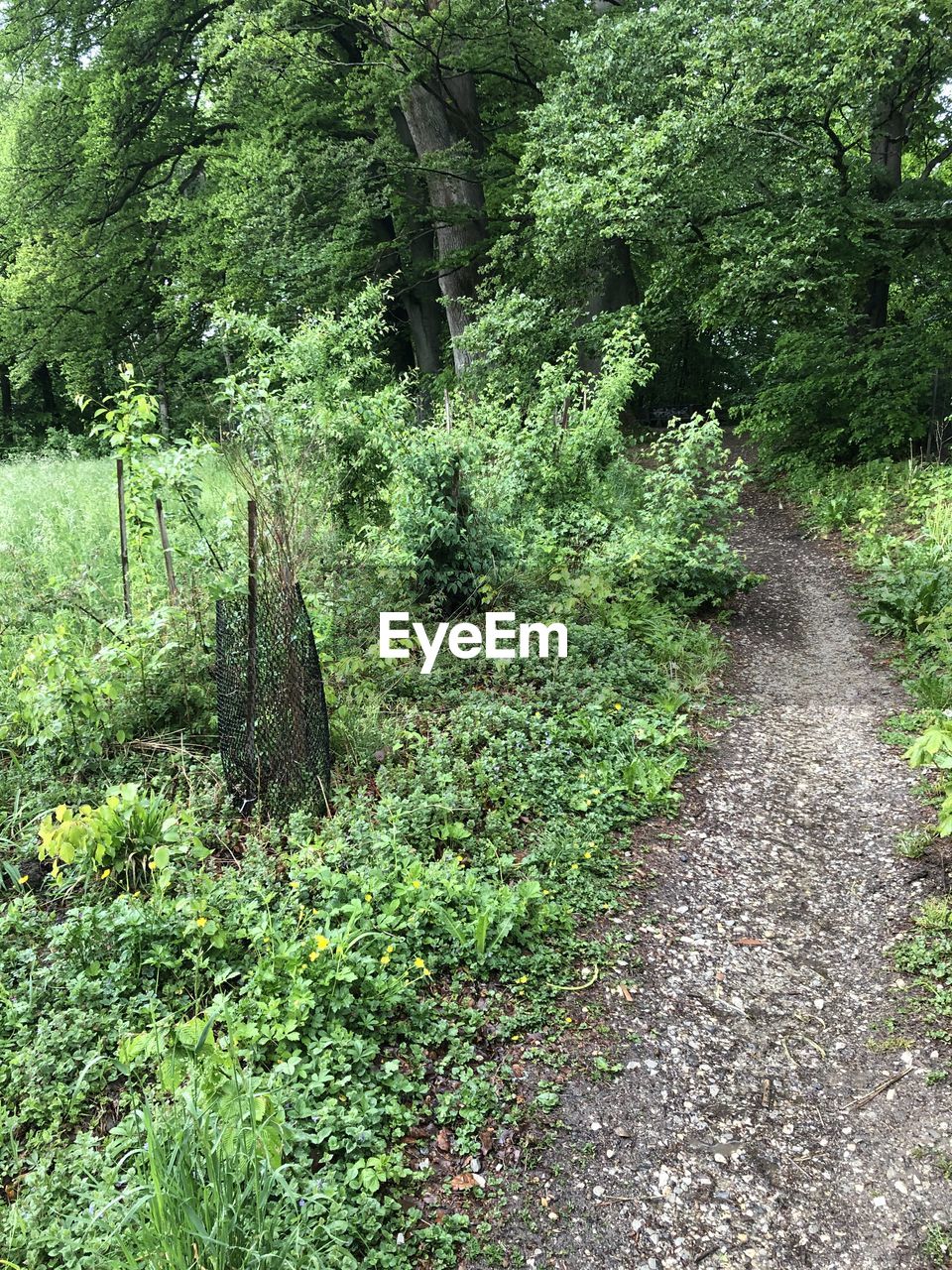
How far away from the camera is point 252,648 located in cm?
382

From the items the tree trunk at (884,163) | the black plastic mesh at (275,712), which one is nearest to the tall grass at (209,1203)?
the black plastic mesh at (275,712)

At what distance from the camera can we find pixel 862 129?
8.91 m

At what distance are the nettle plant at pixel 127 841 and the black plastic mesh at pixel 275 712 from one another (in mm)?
466

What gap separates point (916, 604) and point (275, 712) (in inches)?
212

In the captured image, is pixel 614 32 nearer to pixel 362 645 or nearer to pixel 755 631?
pixel 755 631

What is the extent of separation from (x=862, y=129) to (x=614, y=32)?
10.5ft

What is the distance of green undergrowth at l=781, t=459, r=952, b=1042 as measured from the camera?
10.7ft

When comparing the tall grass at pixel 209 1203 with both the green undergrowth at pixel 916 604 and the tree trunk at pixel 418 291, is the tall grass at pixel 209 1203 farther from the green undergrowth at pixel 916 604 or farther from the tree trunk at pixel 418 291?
the tree trunk at pixel 418 291

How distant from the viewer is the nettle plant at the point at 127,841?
328cm

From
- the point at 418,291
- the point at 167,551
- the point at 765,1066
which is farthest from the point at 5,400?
the point at 765,1066

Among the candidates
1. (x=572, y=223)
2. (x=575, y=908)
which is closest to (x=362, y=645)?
(x=575, y=908)

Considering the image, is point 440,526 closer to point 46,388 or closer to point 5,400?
point 46,388

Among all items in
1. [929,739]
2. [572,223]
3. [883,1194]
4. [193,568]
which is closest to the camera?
[883,1194]

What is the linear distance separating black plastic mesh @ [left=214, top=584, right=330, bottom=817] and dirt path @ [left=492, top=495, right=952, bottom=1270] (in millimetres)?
1833
